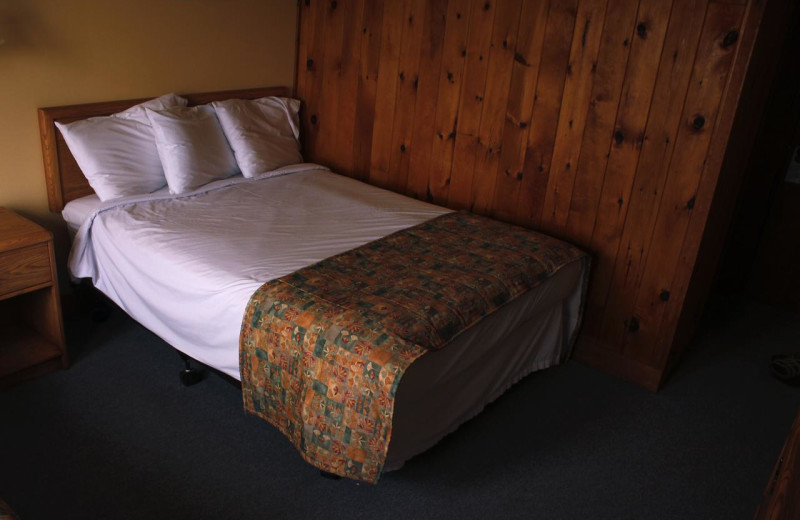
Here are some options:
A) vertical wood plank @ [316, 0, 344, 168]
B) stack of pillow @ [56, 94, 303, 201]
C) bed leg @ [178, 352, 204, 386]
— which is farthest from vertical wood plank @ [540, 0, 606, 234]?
bed leg @ [178, 352, 204, 386]

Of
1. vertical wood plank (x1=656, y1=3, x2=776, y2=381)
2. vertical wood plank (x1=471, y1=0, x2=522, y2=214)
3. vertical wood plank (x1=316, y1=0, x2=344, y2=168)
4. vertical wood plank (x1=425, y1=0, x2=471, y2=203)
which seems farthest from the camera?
vertical wood plank (x1=316, y1=0, x2=344, y2=168)

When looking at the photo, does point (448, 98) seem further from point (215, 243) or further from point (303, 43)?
point (215, 243)

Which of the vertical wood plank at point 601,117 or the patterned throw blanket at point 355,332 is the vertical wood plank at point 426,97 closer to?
the vertical wood plank at point 601,117

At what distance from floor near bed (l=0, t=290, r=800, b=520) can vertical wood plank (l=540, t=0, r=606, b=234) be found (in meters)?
0.76

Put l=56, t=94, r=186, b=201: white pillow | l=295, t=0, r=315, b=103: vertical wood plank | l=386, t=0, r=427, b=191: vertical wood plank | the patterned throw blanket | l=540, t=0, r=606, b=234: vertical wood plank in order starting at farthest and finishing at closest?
l=295, t=0, r=315, b=103: vertical wood plank < l=386, t=0, r=427, b=191: vertical wood plank < l=56, t=94, r=186, b=201: white pillow < l=540, t=0, r=606, b=234: vertical wood plank < the patterned throw blanket

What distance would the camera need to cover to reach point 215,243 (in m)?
2.53

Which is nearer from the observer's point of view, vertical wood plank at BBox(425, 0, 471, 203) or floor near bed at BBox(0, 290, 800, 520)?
floor near bed at BBox(0, 290, 800, 520)

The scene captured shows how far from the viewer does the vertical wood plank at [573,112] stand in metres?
2.72

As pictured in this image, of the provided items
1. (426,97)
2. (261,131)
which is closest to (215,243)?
(261,131)

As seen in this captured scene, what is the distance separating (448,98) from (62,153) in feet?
5.88

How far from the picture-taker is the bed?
222 centimetres

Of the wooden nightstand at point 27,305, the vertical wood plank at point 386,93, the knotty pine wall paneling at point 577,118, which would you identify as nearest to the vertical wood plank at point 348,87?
the knotty pine wall paneling at point 577,118

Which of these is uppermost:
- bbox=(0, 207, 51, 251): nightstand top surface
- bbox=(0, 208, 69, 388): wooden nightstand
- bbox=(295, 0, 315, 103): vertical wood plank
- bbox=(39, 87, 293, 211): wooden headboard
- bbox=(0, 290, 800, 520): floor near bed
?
bbox=(295, 0, 315, 103): vertical wood plank

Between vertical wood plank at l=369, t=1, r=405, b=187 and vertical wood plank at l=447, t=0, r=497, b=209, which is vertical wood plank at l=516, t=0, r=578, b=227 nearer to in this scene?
vertical wood plank at l=447, t=0, r=497, b=209
